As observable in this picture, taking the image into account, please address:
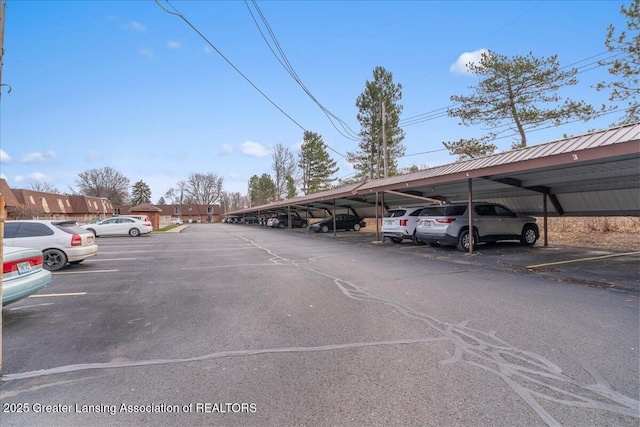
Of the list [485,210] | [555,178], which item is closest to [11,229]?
[485,210]

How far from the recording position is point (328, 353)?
12.1 feet

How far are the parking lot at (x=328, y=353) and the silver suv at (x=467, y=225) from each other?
16.4ft

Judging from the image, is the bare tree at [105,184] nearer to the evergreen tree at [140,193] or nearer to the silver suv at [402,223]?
the evergreen tree at [140,193]

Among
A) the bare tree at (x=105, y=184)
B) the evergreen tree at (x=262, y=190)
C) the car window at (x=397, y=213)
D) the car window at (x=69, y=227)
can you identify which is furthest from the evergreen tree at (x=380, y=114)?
the bare tree at (x=105, y=184)

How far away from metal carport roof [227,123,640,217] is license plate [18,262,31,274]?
35.8 feet

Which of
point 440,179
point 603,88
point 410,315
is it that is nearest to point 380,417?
point 410,315

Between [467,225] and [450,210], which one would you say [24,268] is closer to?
[450,210]

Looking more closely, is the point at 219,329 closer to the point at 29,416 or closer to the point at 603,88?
the point at 29,416

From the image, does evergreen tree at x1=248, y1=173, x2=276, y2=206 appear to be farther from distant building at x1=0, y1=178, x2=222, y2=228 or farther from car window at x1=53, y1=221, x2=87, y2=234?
car window at x1=53, y1=221, x2=87, y2=234

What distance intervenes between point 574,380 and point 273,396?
2.74 metres

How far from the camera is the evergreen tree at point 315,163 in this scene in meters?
54.1

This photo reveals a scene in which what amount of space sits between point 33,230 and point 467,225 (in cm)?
1443

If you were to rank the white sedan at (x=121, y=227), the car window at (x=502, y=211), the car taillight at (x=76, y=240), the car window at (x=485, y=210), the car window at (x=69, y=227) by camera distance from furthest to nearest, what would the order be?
the white sedan at (x=121, y=227), the car window at (x=502, y=211), the car window at (x=485, y=210), the car window at (x=69, y=227), the car taillight at (x=76, y=240)

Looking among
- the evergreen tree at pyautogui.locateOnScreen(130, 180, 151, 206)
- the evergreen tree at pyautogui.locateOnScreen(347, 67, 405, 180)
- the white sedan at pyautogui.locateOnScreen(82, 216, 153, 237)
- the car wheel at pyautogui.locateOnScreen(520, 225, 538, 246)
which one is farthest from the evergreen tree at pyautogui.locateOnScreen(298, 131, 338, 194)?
the evergreen tree at pyautogui.locateOnScreen(130, 180, 151, 206)
